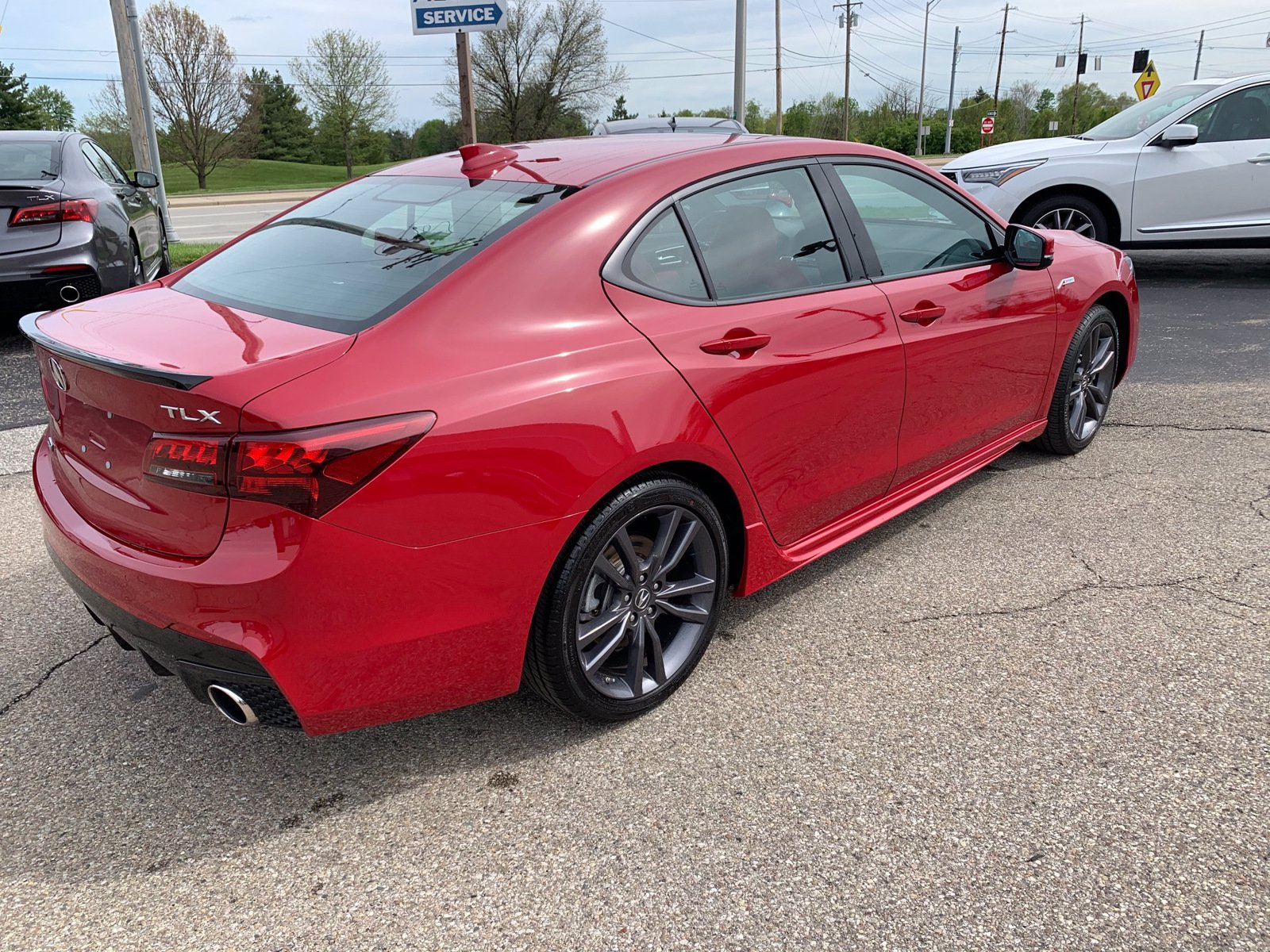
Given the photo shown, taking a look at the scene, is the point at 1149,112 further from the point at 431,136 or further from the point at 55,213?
the point at 431,136

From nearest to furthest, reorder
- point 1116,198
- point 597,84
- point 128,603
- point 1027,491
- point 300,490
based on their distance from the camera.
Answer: point 300,490
point 128,603
point 1027,491
point 1116,198
point 597,84

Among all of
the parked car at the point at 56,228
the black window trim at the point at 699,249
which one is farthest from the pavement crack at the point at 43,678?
the parked car at the point at 56,228

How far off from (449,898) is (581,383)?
3.99 ft

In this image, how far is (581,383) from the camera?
2.41 meters

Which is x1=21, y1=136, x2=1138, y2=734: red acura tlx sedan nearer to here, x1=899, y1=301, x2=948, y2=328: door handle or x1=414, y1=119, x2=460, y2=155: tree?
x1=899, y1=301, x2=948, y2=328: door handle

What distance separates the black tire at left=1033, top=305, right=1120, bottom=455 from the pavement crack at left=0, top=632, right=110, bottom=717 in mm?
4029

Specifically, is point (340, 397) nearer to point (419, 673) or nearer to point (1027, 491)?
point (419, 673)

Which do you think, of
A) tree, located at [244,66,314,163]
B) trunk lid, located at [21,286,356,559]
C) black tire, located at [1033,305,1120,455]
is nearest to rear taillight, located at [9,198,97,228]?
trunk lid, located at [21,286,356,559]

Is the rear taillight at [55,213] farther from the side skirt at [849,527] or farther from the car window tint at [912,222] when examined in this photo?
the side skirt at [849,527]

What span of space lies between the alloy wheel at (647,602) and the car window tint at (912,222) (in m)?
1.31

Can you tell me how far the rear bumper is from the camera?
2068 millimetres

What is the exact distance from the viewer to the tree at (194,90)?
49688mm

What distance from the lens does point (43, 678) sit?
3.03m

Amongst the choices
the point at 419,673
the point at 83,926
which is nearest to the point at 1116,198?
the point at 419,673
